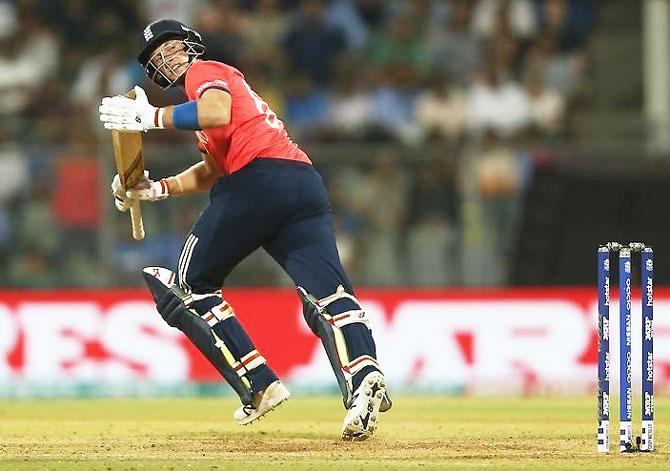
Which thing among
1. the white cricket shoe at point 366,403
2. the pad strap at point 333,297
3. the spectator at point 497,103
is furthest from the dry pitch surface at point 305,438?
the spectator at point 497,103

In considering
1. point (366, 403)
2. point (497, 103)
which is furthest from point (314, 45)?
point (366, 403)

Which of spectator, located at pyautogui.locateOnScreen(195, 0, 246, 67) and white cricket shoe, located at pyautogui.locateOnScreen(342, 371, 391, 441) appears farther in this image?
spectator, located at pyautogui.locateOnScreen(195, 0, 246, 67)

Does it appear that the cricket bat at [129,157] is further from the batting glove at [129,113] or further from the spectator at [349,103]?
the spectator at [349,103]

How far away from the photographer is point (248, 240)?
7.04m

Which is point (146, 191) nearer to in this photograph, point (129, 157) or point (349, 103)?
point (129, 157)

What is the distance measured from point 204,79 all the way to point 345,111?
6.88 metres

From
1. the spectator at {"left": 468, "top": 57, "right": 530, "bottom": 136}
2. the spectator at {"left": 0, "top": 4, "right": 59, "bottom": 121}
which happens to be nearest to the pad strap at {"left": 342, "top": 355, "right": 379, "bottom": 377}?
the spectator at {"left": 468, "top": 57, "right": 530, "bottom": 136}

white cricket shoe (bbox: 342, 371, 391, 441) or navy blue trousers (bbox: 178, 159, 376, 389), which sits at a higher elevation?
navy blue trousers (bbox: 178, 159, 376, 389)

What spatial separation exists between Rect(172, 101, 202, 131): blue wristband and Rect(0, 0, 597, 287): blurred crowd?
16.8 ft

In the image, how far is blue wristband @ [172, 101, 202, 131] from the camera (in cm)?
675

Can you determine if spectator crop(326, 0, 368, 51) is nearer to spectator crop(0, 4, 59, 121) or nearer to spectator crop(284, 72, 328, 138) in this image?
spectator crop(284, 72, 328, 138)

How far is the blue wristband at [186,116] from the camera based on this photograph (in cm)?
675

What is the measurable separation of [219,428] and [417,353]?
3.68 m

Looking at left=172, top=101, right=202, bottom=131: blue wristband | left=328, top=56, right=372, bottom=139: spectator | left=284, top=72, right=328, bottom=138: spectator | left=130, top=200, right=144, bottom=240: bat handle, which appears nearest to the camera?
left=172, top=101, right=202, bottom=131: blue wristband
